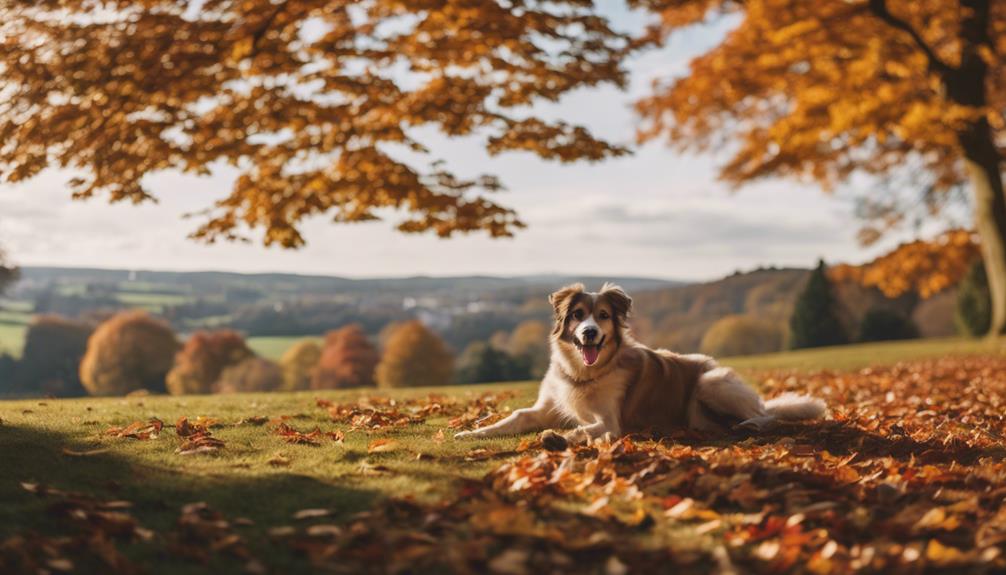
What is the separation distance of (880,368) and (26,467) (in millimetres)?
16360

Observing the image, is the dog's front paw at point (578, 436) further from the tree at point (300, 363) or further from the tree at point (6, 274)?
the tree at point (300, 363)

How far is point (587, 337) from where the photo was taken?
6113mm

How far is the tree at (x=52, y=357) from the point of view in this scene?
180 ft

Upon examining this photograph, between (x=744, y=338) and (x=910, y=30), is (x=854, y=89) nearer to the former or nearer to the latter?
(x=910, y=30)

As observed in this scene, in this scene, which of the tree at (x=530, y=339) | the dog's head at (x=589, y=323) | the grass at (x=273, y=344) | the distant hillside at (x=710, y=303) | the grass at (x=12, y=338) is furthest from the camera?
the grass at (x=273, y=344)

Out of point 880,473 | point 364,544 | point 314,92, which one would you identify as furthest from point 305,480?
point 314,92

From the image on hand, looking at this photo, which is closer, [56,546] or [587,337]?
[56,546]

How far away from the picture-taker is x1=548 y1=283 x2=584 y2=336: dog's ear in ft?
21.2

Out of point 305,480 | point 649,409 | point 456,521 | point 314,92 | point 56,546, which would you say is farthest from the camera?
point 314,92

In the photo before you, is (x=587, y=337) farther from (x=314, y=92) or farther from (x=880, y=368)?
(x=880, y=368)

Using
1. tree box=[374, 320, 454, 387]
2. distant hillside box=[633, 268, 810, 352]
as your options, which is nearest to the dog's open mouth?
tree box=[374, 320, 454, 387]

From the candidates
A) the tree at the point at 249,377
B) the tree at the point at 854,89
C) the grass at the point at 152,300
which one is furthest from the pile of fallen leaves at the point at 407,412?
the grass at the point at 152,300

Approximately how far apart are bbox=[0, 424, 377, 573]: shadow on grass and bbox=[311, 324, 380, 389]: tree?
5743cm

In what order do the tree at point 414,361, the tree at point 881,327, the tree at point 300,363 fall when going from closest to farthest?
the tree at point 881,327
the tree at point 414,361
the tree at point 300,363
